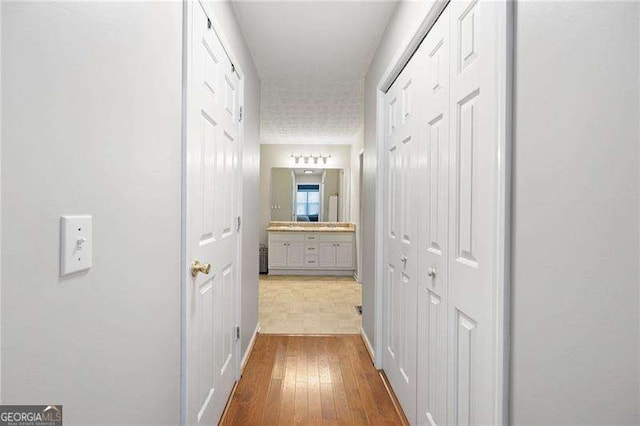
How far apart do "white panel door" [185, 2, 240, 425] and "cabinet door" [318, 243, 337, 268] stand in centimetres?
397

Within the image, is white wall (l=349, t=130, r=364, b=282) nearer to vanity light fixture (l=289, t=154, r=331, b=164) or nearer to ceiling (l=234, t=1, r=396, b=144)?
vanity light fixture (l=289, t=154, r=331, b=164)

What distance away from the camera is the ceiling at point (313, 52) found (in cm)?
220

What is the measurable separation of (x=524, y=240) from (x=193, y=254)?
3.89 feet

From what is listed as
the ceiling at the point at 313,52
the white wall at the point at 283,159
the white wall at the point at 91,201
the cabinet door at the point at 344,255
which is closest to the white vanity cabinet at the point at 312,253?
the cabinet door at the point at 344,255

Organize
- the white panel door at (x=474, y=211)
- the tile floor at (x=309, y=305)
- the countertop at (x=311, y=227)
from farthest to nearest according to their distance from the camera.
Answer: the countertop at (x=311, y=227)
the tile floor at (x=309, y=305)
the white panel door at (x=474, y=211)

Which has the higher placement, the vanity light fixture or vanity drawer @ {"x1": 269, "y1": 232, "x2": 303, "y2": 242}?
the vanity light fixture

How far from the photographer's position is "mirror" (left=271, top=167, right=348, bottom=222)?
662cm

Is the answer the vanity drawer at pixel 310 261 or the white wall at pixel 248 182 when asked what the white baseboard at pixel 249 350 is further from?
the vanity drawer at pixel 310 261

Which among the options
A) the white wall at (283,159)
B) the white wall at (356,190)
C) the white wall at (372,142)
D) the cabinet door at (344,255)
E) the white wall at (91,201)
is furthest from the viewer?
Answer: the white wall at (283,159)

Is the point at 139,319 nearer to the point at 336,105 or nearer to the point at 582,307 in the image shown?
the point at 582,307

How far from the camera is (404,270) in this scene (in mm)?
1997

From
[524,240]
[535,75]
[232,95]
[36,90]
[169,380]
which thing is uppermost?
[232,95]

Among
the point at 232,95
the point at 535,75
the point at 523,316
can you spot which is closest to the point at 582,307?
the point at 523,316

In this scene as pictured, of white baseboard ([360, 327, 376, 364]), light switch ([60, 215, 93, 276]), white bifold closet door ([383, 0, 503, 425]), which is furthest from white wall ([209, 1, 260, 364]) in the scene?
light switch ([60, 215, 93, 276])
